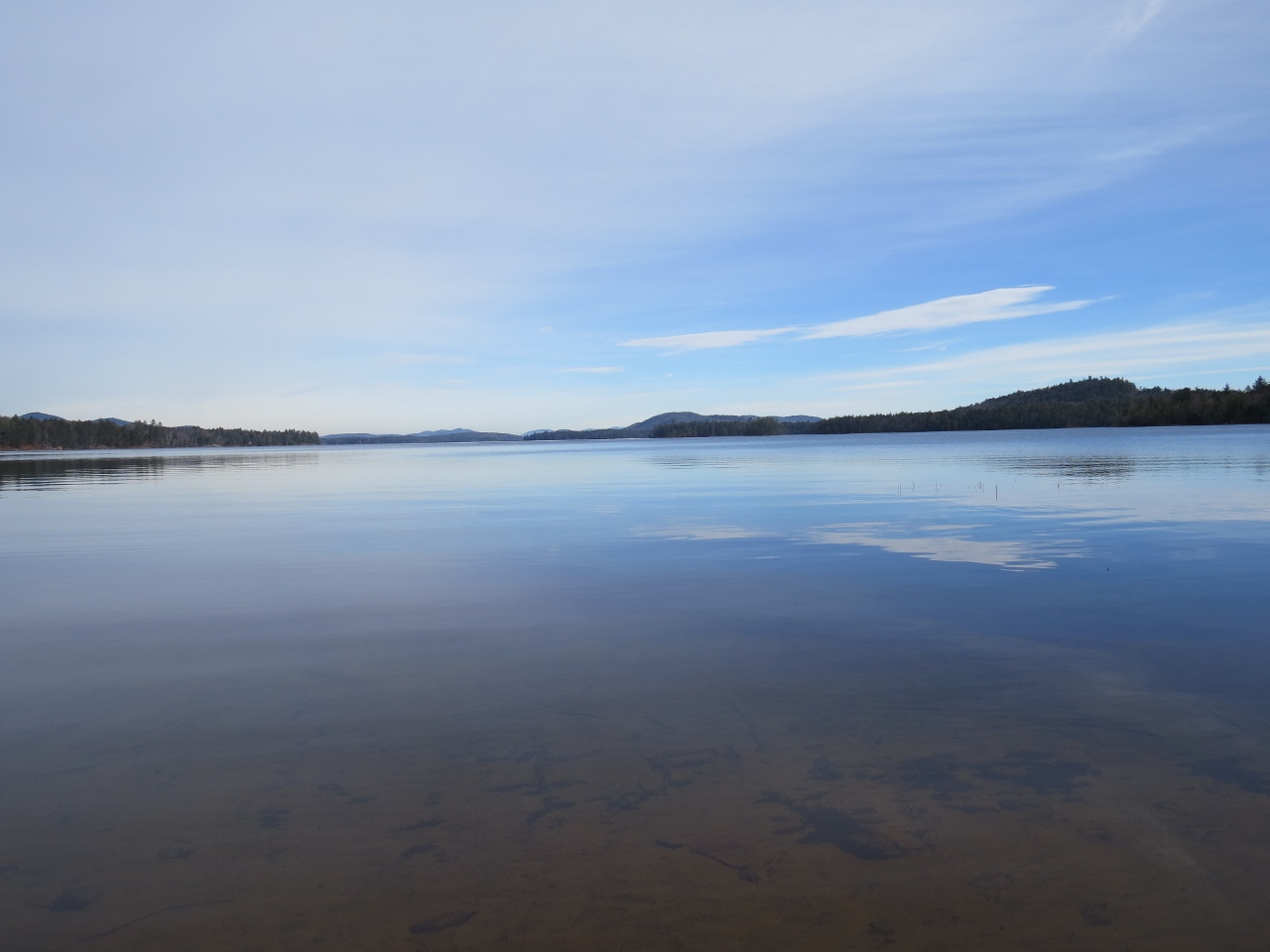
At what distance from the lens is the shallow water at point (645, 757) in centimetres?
450

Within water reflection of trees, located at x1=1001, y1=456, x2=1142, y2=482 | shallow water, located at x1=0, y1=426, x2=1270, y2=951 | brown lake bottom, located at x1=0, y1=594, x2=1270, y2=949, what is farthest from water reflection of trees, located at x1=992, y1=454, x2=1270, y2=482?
brown lake bottom, located at x1=0, y1=594, x2=1270, y2=949

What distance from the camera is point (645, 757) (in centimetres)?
646

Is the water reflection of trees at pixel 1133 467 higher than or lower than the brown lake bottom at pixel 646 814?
higher

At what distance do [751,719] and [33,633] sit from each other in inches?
406

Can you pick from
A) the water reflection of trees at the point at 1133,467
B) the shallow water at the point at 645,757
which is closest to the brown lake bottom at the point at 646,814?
the shallow water at the point at 645,757

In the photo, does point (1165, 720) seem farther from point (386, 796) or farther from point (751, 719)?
point (386, 796)

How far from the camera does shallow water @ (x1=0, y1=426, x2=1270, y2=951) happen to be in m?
4.50

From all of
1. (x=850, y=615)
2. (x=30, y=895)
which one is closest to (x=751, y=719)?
(x=850, y=615)

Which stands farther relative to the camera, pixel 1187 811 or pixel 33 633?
pixel 33 633

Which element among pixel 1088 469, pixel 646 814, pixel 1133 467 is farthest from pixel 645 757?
pixel 1133 467

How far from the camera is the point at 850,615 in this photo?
1123cm

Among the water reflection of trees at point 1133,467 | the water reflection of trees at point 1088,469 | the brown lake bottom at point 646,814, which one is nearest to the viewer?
the brown lake bottom at point 646,814

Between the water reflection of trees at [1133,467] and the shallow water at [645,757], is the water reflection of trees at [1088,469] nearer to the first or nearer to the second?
the water reflection of trees at [1133,467]

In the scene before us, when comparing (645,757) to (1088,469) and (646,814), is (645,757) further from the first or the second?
(1088,469)
